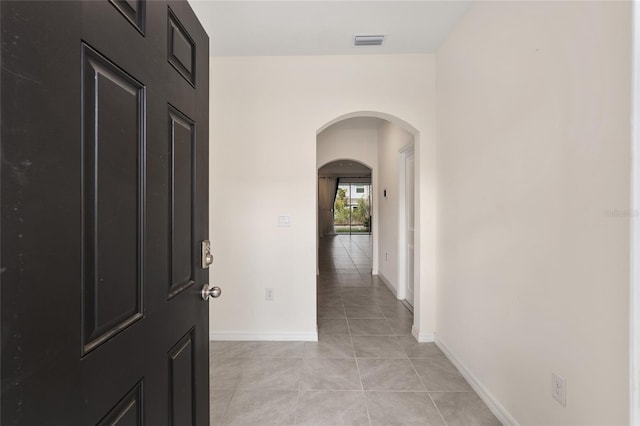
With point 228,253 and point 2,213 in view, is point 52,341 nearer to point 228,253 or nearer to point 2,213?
point 2,213

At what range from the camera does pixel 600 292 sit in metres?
1.14

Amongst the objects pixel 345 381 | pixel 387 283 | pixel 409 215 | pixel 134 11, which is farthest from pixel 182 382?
pixel 387 283

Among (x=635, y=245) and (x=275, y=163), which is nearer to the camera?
(x=635, y=245)

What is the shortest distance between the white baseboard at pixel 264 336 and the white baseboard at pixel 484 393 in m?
1.25

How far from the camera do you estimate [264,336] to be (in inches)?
115

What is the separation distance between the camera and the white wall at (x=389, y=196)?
13.9ft

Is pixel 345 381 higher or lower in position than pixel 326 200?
lower

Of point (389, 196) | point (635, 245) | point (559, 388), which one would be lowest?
point (559, 388)

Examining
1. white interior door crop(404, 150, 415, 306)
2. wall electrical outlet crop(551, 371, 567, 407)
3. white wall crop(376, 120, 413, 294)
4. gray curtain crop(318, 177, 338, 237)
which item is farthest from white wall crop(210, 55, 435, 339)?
gray curtain crop(318, 177, 338, 237)

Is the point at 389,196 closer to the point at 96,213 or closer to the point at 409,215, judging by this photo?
the point at 409,215

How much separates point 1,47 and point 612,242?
1762 millimetres

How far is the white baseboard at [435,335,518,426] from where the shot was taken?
172 cm

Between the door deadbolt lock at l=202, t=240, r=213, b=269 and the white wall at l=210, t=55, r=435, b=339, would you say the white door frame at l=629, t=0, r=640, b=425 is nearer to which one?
the door deadbolt lock at l=202, t=240, r=213, b=269

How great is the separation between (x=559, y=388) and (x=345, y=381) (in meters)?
1.34
